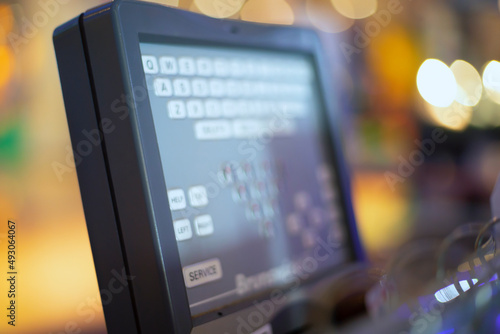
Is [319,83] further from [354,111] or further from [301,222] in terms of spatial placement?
[354,111]

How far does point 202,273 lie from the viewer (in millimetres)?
491

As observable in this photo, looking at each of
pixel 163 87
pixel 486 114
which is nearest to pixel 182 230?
pixel 163 87

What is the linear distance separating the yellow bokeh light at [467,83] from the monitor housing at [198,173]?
1368mm

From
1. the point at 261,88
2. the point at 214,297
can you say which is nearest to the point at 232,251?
the point at 214,297

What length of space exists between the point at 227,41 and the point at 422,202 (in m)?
1.29

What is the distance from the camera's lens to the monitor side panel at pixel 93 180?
0.45 metres

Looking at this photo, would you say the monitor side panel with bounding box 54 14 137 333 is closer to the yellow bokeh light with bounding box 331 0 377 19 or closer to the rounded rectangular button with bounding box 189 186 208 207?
the rounded rectangular button with bounding box 189 186 208 207

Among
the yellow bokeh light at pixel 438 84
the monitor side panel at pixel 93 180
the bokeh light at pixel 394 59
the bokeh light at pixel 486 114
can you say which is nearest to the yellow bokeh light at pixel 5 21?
the monitor side panel at pixel 93 180

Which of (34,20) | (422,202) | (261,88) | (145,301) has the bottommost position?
(422,202)

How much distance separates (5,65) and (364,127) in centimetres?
175

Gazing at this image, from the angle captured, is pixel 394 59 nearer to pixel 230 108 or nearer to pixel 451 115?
pixel 451 115

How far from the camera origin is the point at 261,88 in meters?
0.61

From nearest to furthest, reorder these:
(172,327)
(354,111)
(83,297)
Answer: (172,327), (83,297), (354,111)

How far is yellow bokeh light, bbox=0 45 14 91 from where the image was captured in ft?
2.34
